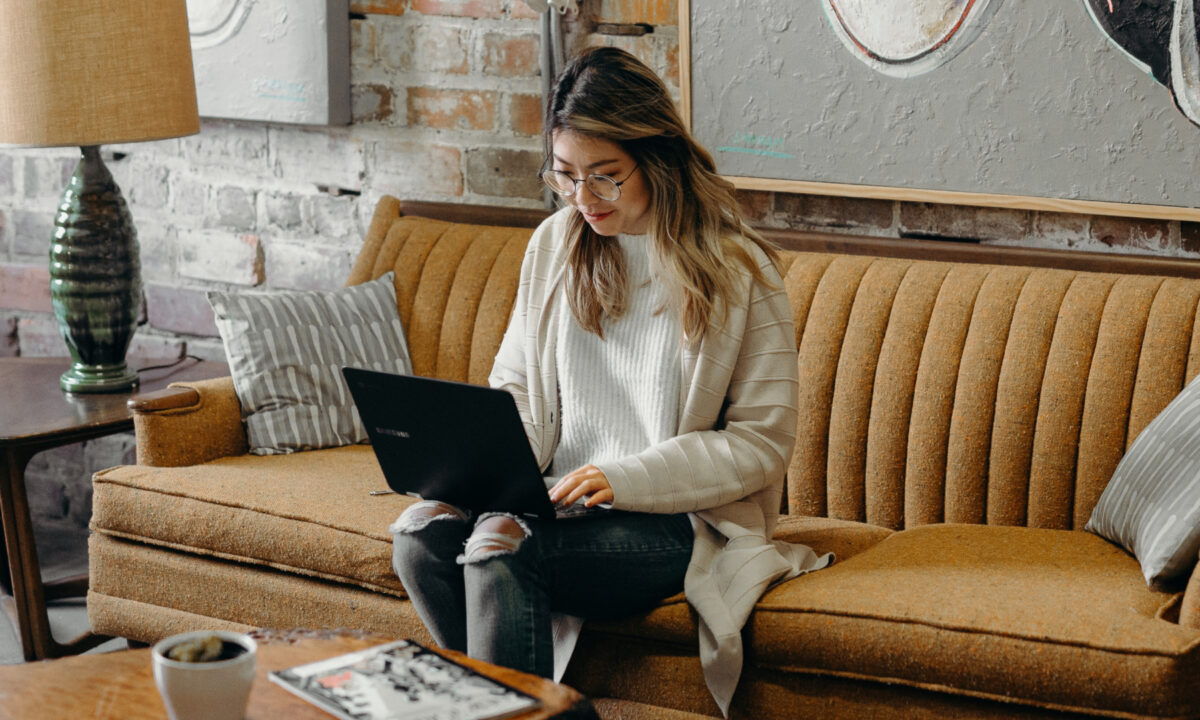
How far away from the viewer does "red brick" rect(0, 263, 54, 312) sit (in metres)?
3.25

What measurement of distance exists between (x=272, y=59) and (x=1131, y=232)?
71.7 inches

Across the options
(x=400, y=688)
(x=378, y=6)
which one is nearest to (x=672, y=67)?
(x=378, y=6)

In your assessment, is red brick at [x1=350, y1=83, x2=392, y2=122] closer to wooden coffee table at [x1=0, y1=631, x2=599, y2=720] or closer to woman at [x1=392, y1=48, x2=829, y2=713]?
woman at [x1=392, y1=48, x2=829, y2=713]

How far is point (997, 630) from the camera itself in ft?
5.22

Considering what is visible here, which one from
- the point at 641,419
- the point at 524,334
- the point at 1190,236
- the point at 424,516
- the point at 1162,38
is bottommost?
the point at 424,516

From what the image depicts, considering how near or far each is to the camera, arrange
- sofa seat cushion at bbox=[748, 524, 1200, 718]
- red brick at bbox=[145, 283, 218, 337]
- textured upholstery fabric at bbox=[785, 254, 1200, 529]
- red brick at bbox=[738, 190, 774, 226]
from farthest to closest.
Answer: red brick at bbox=[145, 283, 218, 337], red brick at bbox=[738, 190, 774, 226], textured upholstery fabric at bbox=[785, 254, 1200, 529], sofa seat cushion at bbox=[748, 524, 1200, 718]

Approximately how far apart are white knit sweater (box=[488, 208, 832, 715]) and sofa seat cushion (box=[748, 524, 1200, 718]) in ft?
0.16

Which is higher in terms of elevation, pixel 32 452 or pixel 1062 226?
pixel 1062 226

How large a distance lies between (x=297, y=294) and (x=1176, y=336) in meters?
1.54

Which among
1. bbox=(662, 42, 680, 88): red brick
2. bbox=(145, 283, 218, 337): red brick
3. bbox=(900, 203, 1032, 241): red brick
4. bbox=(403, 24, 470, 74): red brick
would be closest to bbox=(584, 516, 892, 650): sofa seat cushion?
bbox=(900, 203, 1032, 241): red brick

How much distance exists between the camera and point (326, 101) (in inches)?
112

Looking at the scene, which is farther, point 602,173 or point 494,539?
point 602,173

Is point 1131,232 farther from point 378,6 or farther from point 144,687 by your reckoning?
point 144,687

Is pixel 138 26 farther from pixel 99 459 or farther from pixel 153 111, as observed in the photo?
pixel 99 459
